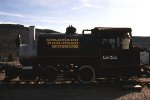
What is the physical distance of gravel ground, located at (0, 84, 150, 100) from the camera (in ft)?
40.5

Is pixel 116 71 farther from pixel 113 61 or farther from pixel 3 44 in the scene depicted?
pixel 3 44

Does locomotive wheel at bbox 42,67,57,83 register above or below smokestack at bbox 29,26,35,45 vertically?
below

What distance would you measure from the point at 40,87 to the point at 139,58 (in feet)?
17.8

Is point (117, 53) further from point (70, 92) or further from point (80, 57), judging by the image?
point (70, 92)

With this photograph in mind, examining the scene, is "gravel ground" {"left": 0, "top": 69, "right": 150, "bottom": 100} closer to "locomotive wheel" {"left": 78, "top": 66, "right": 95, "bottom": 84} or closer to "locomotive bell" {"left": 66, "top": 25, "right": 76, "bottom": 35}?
"locomotive wheel" {"left": 78, "top": 66, "right": 95, "bottom": 84}

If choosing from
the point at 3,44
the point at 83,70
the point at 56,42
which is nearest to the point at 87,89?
the point at 83,70

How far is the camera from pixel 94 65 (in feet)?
53.2

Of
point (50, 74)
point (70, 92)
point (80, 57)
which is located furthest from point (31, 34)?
point (70, 92)

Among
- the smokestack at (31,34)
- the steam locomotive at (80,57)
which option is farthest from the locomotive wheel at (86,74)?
the smokestack at (31,34)

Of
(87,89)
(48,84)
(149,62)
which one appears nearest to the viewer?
(87,89)

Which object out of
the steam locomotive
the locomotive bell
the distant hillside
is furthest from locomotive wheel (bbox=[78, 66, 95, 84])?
the distant hillside

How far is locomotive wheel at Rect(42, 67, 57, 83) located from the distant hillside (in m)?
62.9

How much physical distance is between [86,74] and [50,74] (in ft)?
6.31

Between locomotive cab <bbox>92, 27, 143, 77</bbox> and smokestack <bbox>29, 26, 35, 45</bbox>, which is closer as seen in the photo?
locomotive cab <bbox>92, 27, 143, 77</bbox>
